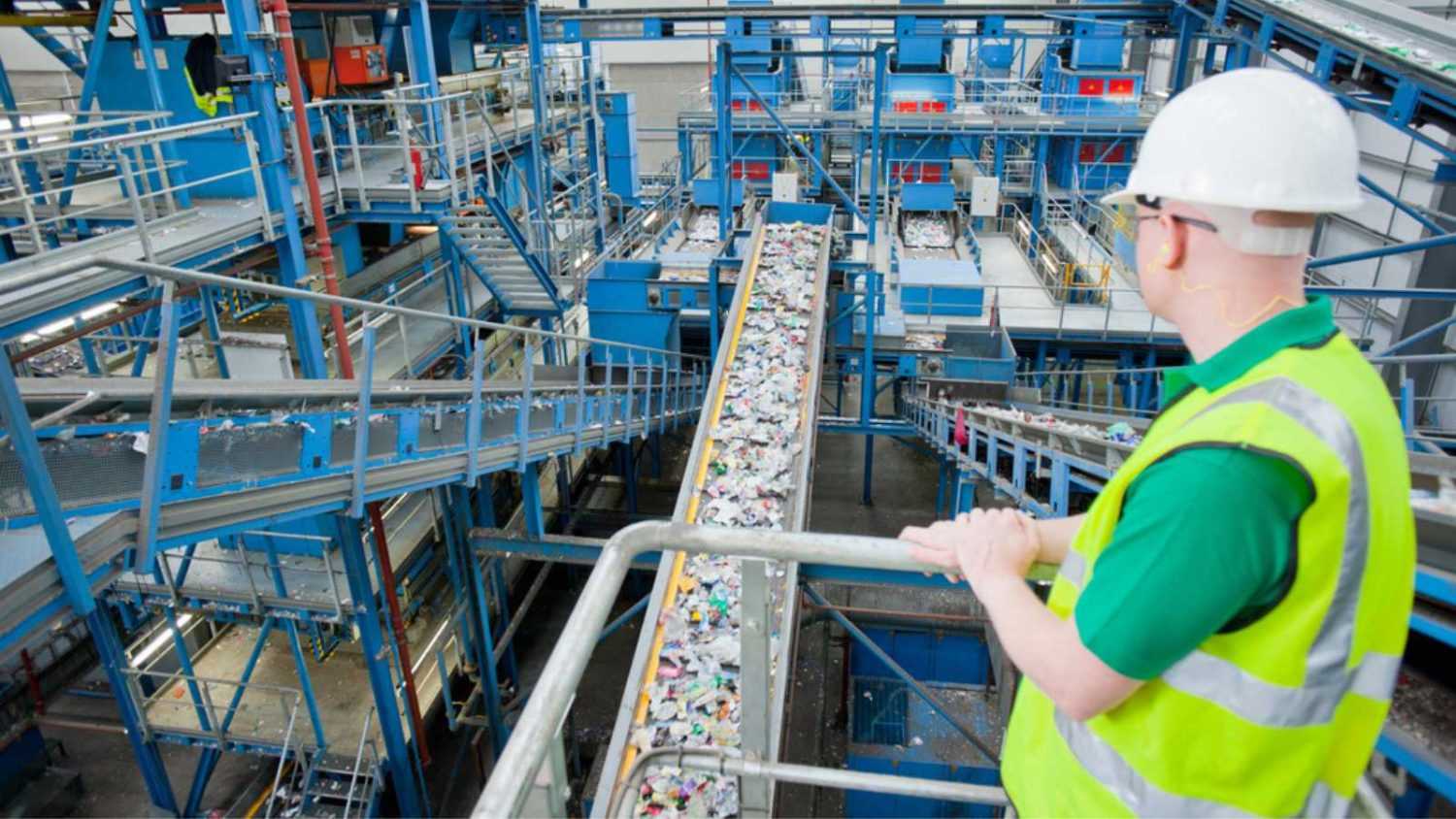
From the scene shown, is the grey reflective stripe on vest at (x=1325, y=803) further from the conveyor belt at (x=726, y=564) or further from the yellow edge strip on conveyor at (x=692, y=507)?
the yellow edge strip on conveyor at (x=692, y=507)

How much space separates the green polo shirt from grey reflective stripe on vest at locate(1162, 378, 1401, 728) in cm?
6

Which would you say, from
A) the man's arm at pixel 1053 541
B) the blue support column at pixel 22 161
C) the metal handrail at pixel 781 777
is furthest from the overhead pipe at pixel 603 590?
the blue support column at pixel 22 161

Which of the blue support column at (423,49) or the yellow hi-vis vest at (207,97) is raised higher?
the blue support column at (423,49)

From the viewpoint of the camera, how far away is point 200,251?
6.07 metres

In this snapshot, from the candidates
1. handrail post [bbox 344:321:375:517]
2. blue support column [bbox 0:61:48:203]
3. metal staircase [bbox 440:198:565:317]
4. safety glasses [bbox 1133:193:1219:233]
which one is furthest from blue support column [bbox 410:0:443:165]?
safety glasses [bbox 1133:193:1219:233]

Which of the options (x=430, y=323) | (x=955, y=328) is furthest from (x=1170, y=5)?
(x=430, y=323)

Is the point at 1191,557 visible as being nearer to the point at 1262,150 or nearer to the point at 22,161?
the point at 1262,150

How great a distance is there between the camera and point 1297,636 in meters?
0.98

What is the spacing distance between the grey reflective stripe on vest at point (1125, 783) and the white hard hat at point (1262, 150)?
2.27 ft

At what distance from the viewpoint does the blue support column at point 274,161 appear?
616 cm

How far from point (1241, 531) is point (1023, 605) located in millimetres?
325

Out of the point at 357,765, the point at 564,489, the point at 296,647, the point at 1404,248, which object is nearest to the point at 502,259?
the point at 564,489

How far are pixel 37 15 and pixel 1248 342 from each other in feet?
32.2

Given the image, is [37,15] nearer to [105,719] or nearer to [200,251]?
[200,251]
